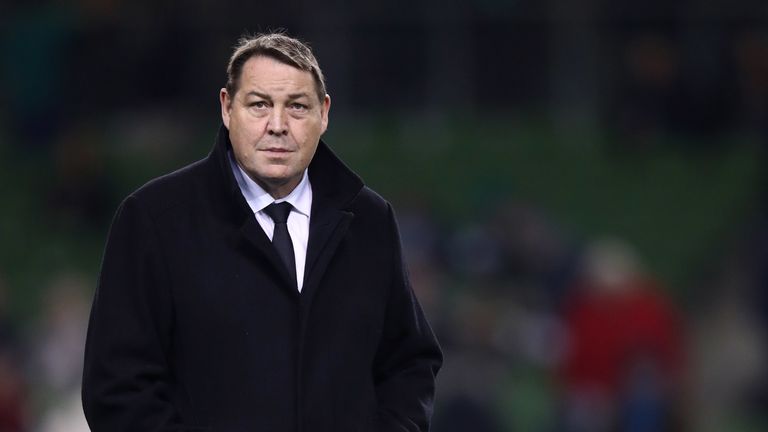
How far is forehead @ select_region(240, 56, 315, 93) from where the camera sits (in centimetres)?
374

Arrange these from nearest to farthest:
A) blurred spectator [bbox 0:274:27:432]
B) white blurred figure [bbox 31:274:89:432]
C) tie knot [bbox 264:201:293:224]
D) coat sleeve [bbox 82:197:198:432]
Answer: coat sleeve [bbox 82:197:198:432] < tie knot [bbox 264:201:293:224] < blurred spectator [bbox 0:274:27:432] < white blurred figure [bbox 31:274:89:432]

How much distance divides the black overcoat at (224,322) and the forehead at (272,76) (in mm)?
182

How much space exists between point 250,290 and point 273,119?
36 cm

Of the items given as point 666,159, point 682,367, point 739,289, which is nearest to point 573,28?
point 666,159

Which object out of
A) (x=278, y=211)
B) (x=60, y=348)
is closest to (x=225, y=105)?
(x=278, y=211)

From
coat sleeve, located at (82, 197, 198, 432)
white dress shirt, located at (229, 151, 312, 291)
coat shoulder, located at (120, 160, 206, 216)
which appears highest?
coat shoulder, located at (120, 160, 206, 216)

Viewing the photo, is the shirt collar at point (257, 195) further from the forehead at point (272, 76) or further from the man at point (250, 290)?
the forehead at point (272, 76)

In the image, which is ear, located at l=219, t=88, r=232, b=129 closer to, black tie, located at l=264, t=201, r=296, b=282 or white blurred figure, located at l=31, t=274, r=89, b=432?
black tie, located at l=264, t=201, r=296, b=282

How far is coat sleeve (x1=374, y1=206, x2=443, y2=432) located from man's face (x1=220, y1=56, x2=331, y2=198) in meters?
0.36

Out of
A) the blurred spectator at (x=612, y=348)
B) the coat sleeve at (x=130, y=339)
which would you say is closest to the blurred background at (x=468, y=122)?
the blurred spectator at (x=612, y=348)

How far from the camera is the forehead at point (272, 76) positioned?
3.74m

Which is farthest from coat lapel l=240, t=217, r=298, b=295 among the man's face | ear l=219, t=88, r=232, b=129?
ear l=219, t=88, r=232, b=129

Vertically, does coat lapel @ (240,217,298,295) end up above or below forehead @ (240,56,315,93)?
below

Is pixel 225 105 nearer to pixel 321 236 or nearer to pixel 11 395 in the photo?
pixel 321 236
